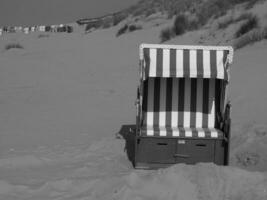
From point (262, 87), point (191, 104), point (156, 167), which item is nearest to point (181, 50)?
point (191, 104)

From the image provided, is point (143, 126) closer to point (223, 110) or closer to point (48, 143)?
point (223, 110)

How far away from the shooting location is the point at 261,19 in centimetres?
1566

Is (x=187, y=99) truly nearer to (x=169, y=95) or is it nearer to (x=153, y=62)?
(x=169, y=95)

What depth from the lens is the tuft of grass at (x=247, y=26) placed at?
49.9 ft

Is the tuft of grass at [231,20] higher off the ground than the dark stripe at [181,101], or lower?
higher

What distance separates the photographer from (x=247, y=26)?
607 inches

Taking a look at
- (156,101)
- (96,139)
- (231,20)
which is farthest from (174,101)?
(231,20)

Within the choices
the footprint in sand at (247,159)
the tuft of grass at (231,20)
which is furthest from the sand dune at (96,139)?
the tuft of grass at (231,20)

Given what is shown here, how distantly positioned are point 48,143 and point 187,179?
297cm

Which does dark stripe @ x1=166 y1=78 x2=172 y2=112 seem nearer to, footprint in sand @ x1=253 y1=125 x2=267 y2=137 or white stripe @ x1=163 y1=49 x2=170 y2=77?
white stripe @ x1=163 y1=49 x2=170 y2=77

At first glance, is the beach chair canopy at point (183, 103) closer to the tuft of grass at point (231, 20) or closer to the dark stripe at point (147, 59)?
the dark stripe at point (147, 59)

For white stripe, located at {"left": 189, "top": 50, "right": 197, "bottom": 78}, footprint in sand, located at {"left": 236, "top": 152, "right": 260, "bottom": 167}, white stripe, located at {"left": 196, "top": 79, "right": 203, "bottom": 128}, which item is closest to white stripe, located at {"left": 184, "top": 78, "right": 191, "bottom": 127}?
white stripe, located at {"left": 196, "top": 79, "right": 203, "bottom": 128}

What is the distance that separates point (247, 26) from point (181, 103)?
30.0 ft

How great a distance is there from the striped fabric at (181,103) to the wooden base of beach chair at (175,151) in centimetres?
61
